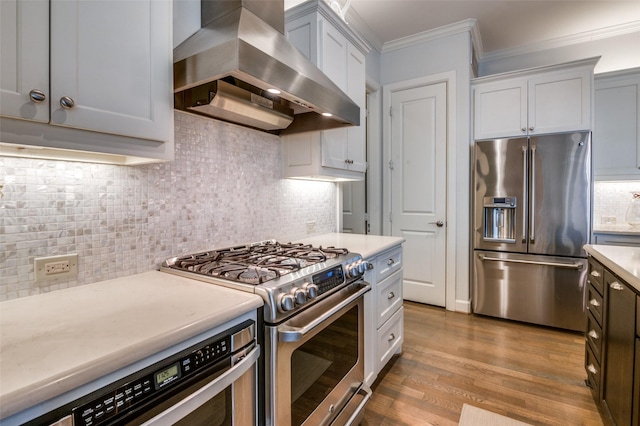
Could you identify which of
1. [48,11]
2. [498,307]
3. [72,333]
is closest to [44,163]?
[48,11]

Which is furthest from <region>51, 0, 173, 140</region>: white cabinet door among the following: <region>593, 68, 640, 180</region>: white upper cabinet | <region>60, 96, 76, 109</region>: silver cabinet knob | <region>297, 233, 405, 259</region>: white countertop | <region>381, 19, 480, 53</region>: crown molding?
<region>593, 68, 640, 180</region>: white upper cabinet

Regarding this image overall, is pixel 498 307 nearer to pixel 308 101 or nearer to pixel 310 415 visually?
pixel 310 415

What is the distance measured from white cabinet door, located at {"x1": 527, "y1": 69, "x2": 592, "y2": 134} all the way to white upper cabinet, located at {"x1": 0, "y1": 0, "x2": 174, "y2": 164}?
320 cm

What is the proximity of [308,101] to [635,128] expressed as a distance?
355 centimetres

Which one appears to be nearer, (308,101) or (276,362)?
(276,362)

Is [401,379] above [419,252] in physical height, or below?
below

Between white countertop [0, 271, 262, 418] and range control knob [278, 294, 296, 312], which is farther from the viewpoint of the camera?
range control knob [278, 294, 296, 312]

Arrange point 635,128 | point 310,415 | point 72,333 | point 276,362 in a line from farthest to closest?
point 635,128
point 310,415
point 276,362
point 72,333

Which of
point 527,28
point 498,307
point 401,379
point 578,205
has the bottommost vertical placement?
point 401,379

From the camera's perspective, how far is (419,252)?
358cm

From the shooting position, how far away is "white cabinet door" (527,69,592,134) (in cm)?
285

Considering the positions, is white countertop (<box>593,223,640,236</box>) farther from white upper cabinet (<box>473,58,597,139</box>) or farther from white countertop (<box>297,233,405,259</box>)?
white countertop (<box>297,233,405,259</box>)

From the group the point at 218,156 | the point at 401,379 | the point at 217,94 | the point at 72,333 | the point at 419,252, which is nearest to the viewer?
the point at 72,333

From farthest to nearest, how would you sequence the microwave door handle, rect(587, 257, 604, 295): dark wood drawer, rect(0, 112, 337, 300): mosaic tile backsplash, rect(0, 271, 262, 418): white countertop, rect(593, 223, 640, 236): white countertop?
rect(593, 223, 640, 236): white countertop < rect(587, 257, 604, 295): dark wood drawer < rect(0, 112, 337, 300): mosaic tile backsplash < the microwave door handle < rect(0, 271, 262, 418): white countertop
